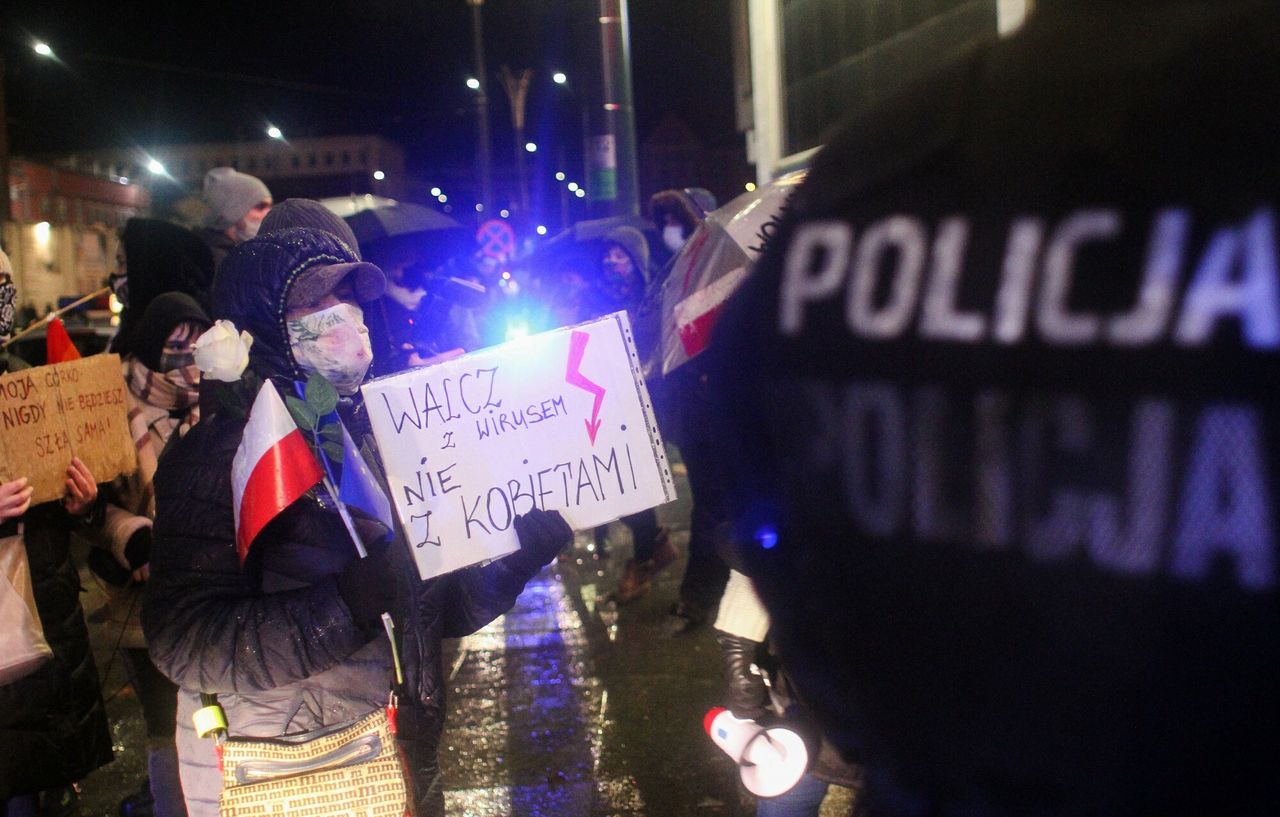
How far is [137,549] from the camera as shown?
12.0 feet

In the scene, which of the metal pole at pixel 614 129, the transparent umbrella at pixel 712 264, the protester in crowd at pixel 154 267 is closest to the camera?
the transparent umbrella at pixel 712 264

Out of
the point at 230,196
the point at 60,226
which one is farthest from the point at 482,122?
the point at 60,226

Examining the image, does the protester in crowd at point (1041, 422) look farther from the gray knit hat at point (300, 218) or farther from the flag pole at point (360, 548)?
the gray knit hat at point (300, 218)

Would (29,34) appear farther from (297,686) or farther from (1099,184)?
(1099,184)

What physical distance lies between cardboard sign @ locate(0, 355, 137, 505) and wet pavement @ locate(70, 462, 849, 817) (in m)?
0.77

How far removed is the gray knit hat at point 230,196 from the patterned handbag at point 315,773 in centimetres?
393

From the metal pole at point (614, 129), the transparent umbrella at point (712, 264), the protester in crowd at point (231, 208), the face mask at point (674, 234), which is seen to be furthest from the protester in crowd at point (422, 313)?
the metal pole at point (614, 129)

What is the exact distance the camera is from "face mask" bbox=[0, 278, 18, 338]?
133 inches

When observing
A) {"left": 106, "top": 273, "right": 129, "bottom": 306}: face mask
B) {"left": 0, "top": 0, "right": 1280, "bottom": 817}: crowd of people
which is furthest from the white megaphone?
{"left": 106, "top": 273, "right": 129, "bottom": 306}: face mask

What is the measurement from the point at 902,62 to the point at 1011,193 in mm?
4178

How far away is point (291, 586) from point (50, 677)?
4.55ft

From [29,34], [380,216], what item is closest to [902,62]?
[380,216]

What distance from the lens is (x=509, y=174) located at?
7181 cm

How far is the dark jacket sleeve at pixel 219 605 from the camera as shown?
7.59 ft
